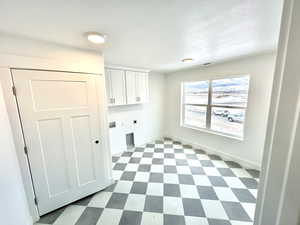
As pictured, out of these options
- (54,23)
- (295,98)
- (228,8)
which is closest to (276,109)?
(295,98)

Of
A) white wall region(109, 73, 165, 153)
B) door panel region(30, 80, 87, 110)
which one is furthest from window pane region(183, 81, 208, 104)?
door panel region(30, 80, 87, 110)

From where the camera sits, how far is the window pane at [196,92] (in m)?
3.37

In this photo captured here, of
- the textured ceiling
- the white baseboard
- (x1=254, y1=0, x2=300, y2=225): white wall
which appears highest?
the textured ceiling

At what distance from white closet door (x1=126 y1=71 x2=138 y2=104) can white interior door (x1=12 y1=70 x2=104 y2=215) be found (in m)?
1.37

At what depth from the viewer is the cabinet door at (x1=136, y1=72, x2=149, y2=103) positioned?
134 inches

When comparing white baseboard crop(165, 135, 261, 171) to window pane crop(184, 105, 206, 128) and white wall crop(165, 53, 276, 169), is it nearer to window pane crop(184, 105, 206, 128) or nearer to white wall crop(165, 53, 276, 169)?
white wall crop(165, 53, 276, 169)

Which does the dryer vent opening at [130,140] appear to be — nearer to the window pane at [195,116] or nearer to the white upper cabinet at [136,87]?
the white upper cabinet at [136,87]

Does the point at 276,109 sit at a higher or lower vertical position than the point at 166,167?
higher

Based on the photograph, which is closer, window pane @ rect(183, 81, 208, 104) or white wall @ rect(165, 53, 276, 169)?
white wall @ rect(165, 53, 276, 169)

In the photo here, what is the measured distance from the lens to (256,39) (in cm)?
166

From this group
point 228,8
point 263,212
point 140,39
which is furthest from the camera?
point 140,39

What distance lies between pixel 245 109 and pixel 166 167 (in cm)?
199

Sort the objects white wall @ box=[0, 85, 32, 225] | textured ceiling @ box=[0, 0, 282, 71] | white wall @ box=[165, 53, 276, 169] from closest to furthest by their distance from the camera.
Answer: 1. textured ceiling @ box=[0, 0, 282, 71]
2. white wall @ box=[0, 85, 32, 225]
3. white wall @ box=[165, 53, 276, 169]

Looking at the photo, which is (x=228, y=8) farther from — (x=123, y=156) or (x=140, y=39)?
(x=123, y=156)
